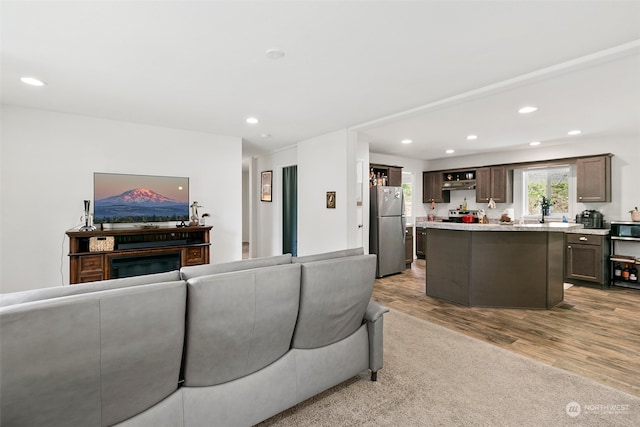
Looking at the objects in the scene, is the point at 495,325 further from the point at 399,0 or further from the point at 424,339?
the point at 399,0

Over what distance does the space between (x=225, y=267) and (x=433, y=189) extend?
21.9ft

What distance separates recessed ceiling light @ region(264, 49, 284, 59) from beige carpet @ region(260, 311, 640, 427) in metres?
2.54

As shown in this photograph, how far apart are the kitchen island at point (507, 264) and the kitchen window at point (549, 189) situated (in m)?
2.27

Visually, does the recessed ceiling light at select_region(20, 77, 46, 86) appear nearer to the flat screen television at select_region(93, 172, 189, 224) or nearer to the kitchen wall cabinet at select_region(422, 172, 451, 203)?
the flat screen television at select_region(93, 172, 189, 224)

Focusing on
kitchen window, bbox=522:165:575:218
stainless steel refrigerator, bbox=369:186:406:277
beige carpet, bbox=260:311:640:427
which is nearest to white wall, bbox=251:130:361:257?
stainless steel refrigerator, bbox=369:186:406:277

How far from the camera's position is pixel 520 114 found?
392cm

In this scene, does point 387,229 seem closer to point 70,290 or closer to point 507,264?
point 507,264

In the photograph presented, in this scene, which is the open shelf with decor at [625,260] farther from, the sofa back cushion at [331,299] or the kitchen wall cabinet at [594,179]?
the sofa back cushion at [331,299]

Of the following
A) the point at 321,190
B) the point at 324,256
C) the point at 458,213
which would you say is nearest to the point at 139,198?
the point at 321,190

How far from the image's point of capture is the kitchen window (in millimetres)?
5820

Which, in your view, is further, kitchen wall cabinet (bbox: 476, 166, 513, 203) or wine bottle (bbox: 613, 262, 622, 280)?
kitchen wall cabinet (bbox: 476, 166, 513, 203)

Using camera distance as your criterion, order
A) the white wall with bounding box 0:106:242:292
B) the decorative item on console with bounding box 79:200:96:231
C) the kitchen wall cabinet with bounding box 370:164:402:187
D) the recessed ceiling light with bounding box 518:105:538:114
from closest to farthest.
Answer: the recessed ceiling light with bounding box 518:105:538:114 → the white wall with bounding box 0:106:242:292 → the decorative item on console with bounding box 79:200:96:231 → the kitchen wall cabinet with bounding box 370:164:402:187

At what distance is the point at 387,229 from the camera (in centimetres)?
566

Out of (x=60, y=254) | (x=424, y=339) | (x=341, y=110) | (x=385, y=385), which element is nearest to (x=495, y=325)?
(x=424, y=339)
